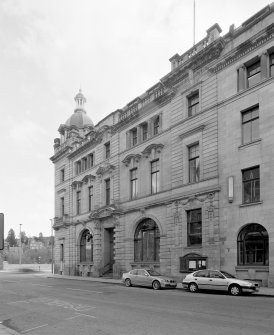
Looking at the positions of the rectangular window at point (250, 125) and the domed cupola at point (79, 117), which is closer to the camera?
the rectangular window at point (250, 125)

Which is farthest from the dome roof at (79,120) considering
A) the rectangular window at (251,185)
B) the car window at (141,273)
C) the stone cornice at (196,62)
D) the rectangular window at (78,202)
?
the rectangular window at (251,185)

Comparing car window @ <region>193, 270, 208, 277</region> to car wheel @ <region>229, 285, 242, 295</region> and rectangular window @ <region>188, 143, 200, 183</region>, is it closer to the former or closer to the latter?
car wheel @ <region>229, 285, 242, 295</region>

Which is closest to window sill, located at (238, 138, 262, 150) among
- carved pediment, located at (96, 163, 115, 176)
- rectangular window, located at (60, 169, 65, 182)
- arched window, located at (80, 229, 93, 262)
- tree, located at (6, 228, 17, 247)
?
carved pediment, located at (96, 163, 115, 176)

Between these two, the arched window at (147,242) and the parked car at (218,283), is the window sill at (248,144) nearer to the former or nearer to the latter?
the parked car at (218,283)

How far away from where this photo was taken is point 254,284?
20625mm

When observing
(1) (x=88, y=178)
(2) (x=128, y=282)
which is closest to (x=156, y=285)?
(2) (x=128, y=282)

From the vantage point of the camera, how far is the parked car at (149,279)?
84.4ft

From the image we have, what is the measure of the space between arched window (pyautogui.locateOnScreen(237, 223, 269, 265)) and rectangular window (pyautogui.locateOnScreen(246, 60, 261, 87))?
9.34 m

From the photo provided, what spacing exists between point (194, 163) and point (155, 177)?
531 cm

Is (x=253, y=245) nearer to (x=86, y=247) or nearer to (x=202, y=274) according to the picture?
(x=202, y=274)

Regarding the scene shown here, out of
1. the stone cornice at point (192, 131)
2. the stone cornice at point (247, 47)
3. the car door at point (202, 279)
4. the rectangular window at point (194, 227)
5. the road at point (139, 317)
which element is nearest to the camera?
the road at point (139, 317)

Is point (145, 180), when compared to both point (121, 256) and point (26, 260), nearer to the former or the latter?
point (121, 256)

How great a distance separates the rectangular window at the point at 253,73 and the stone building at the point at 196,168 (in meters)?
0.07

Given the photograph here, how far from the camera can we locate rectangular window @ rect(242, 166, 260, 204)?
25.8 meters
